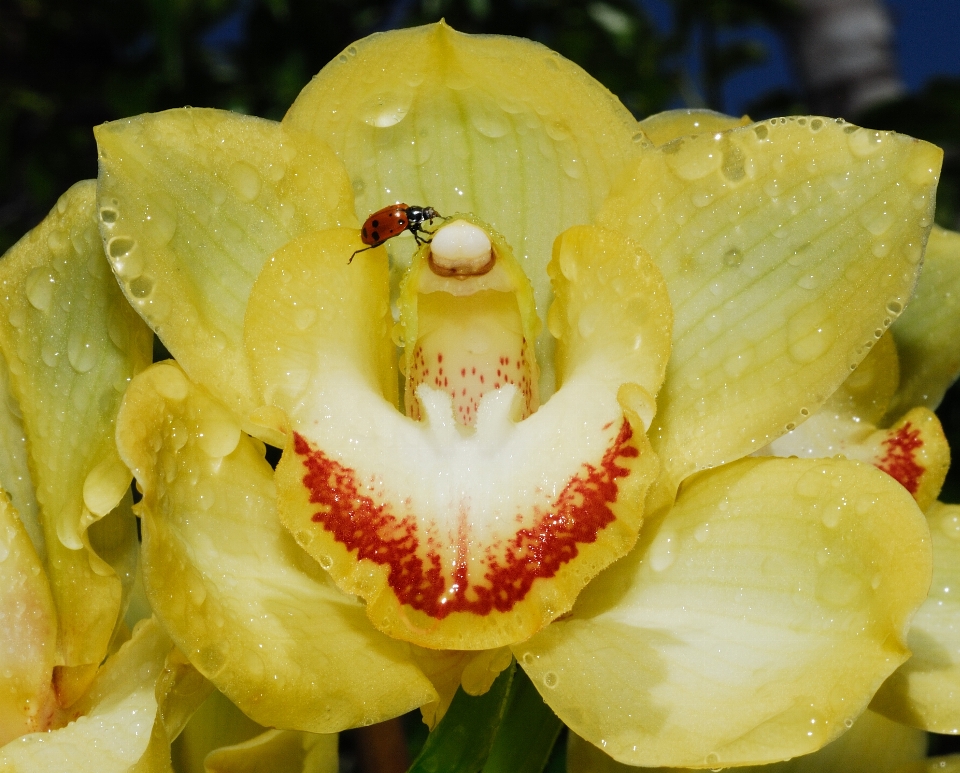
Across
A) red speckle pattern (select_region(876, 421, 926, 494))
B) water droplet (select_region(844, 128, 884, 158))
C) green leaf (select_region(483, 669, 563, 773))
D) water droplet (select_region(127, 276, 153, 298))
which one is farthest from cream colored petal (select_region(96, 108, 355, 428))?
red speckle pattern (select_region(876, 421, 926, 494))

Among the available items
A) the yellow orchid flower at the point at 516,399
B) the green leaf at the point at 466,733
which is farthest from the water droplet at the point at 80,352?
the green leaf at the point at 466,733

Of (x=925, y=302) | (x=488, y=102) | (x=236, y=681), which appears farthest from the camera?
(x=925, y=302)

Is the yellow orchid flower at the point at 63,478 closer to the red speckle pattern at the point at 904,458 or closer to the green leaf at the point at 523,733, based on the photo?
the green leaf at the point at 523,733

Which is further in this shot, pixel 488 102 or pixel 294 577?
pixel 488 102

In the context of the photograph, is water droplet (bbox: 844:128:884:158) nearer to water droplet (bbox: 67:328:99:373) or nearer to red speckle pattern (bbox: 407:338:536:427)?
red speckle pattern (bbox: 407:338:536:427)

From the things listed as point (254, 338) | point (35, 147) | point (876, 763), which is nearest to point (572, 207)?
point (254, 338)

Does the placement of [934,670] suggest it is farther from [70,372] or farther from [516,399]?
[70,372]

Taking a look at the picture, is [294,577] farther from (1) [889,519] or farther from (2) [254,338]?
(1) [889,519]
